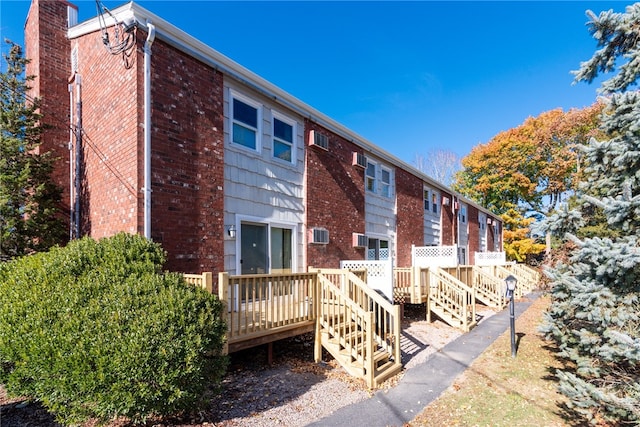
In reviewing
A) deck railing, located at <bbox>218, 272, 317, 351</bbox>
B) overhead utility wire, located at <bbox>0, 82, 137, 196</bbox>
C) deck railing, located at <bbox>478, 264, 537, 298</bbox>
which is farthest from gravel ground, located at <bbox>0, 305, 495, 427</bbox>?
deck railing, located at <bbox>478, 264, 537, 298</bbox>

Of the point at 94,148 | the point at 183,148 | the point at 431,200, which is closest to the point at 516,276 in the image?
the point at 431,200

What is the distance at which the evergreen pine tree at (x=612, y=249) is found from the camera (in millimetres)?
4027

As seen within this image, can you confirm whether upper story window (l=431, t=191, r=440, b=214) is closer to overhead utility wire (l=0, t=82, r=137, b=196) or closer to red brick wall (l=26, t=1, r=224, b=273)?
red brick wall (l=26, t=1, r=224, b=273)

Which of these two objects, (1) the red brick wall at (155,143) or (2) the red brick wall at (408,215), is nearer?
(1) the red brick wall at (155,143)

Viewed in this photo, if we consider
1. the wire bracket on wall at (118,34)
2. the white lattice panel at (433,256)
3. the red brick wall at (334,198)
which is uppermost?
the wire bracket on wall at (118,34)

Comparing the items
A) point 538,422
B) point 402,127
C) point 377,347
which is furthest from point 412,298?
point 402,127

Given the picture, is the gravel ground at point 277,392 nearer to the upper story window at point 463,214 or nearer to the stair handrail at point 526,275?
the stair handrail at point 526,275

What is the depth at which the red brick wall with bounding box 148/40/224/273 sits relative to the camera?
6.19 metres

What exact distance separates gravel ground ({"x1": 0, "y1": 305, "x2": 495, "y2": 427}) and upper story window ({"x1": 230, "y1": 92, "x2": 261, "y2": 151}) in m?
4.66

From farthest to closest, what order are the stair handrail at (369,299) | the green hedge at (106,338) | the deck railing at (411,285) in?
the deck railing at (411,285) < the stair handrail at (369,299) < the green hedge at (106,338)

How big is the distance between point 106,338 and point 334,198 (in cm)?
768

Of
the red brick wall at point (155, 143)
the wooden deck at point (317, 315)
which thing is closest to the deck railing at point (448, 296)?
the wooden deck at point (317, 315)

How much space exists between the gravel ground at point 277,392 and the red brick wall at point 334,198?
283cm

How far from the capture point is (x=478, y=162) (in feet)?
102
